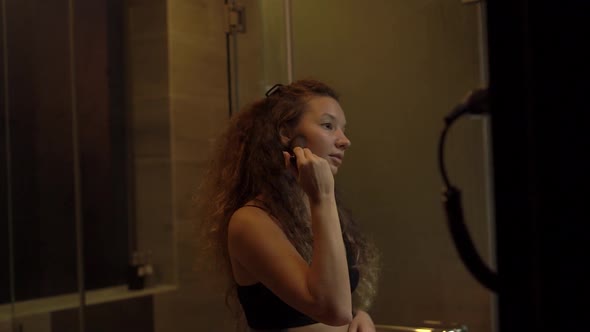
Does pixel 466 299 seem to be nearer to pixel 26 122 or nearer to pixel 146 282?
pixel 146 282

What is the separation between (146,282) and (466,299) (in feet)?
4.30

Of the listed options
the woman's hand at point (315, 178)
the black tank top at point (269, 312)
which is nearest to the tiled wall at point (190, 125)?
the black tank top at point (269, 312)

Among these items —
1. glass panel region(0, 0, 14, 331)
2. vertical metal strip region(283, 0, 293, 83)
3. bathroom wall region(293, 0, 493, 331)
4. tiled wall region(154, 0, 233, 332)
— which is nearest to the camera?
bathroom wall region(293, 0, 493, 331)

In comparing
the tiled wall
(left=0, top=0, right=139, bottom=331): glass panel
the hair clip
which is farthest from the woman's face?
(left=0, top=0, right=139, bottom=331): glass panel

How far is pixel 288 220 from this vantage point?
5.08 ft

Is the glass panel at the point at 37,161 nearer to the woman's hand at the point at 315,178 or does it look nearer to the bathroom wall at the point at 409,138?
the bathroom wall at the point at 409,138

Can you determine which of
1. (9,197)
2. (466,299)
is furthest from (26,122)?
(466,299)

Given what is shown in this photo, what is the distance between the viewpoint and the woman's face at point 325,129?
63.4 inches

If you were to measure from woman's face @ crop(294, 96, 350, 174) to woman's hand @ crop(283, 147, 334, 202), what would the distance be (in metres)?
0.13

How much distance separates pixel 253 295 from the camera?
1499mm

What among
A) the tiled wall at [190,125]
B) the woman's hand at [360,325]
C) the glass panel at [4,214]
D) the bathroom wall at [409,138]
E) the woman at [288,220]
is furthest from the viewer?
the tiled wall at [190,125]

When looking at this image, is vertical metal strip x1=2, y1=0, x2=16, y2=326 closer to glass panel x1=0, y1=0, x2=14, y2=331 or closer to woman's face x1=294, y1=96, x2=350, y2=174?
glass panel x1=0, y1=0, x2=14, y2=331

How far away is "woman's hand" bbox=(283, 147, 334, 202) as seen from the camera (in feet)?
4.66

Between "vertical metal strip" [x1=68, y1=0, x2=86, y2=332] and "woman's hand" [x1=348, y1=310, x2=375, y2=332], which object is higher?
"vertical metal strip" [x1=68, y1=0, x2=86, y2=332]
